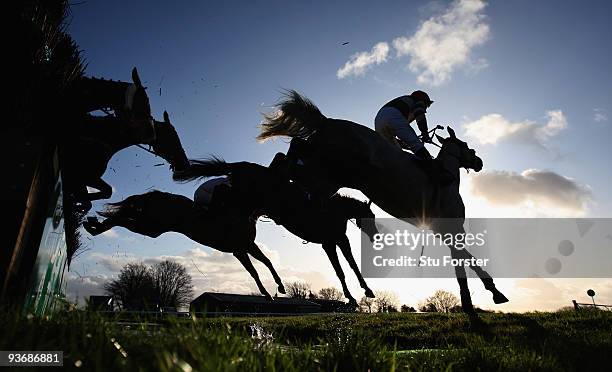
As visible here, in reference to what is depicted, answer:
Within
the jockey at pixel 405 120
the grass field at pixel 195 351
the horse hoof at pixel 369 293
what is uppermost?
the jockey at pixel 405 120

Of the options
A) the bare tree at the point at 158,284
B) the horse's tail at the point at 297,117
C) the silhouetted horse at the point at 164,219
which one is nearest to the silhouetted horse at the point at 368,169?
the horse's tail at the point at 297,117

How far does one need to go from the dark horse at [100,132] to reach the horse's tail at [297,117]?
171 cm

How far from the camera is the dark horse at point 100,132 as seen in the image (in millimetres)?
3350

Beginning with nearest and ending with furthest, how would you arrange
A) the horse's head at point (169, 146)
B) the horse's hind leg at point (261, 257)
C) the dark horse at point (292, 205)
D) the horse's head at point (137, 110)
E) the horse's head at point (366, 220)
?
the horse's head at point (137, 110), the horse's head at point (169, 146), the dark horse at point (292, 205), the horse's head at point (366, 220), the horse's hind leg at point (261, 257)

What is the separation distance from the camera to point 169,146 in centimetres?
691

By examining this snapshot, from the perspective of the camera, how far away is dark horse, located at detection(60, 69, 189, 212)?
132 inches

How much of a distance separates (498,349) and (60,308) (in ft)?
9.58

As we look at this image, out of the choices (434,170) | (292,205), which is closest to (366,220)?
(292,205)

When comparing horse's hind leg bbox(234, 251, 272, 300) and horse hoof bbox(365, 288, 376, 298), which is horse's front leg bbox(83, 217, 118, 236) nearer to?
horse's hind leg bbox(234, 251, 272, 300)

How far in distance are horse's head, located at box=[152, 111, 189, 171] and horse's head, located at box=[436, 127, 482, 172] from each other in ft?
15.4

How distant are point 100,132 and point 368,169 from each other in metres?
3.18

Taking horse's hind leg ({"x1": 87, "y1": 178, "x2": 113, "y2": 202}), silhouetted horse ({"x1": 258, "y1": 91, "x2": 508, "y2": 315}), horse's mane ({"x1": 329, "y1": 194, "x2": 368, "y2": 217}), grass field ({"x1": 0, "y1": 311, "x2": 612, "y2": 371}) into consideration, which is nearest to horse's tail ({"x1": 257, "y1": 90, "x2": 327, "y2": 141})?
silhouetted horse ({"x1": 258, "y1": 91, "x2": 508, "y2": 315})

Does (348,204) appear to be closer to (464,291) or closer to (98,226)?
(464,291)

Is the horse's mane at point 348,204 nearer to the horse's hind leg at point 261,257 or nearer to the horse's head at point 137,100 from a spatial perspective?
the horse's hind leg at point 261,257
